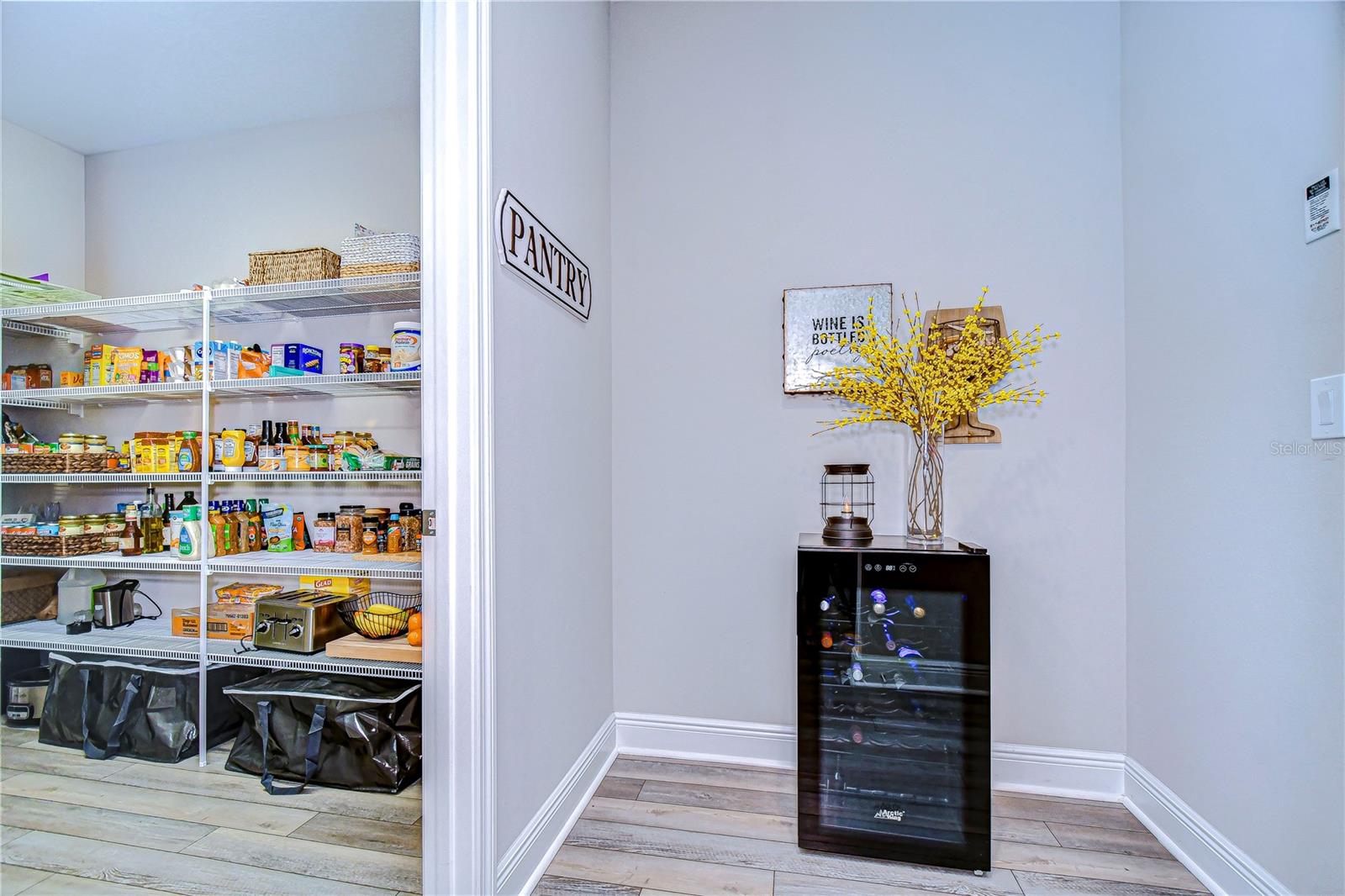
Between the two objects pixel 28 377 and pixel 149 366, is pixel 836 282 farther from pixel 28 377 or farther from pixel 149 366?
pixel 28 377

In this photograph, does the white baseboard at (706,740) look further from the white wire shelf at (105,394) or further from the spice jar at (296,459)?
the white wire shelf at (105,394)

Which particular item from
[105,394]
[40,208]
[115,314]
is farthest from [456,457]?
[40,208]

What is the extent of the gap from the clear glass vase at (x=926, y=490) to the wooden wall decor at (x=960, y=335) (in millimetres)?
71

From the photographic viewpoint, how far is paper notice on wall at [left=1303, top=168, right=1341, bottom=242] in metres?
1.29

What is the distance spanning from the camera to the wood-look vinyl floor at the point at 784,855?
1.62 m

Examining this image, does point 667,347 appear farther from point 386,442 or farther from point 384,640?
point 384,640

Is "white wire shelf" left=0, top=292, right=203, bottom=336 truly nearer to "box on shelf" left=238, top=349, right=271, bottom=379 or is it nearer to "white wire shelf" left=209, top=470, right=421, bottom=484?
"box on shelf" left=238, top=349, right=271, bottom=379

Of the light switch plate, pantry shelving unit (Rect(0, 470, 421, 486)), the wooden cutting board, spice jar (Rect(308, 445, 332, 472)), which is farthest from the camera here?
spice jar (Rect(308, 445, 332, 472))

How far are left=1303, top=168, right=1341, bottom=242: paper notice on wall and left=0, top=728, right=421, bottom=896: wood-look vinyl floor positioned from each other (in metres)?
2.75

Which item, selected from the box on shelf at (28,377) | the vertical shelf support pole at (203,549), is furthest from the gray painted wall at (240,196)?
the vertical shelf support pole at (203,549)

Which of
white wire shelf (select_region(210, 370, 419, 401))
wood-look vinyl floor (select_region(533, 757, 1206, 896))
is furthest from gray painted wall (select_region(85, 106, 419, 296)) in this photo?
wood-look vinyl floor (select_region(533, 757, 1206, 896))

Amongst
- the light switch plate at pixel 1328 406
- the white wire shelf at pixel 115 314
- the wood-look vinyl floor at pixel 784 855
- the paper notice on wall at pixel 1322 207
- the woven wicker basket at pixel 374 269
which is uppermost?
the woven wicker basket at pixel 374 269

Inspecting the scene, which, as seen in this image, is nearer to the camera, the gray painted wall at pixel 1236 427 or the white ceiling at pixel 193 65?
the gray painted wall at pixel 1236 427

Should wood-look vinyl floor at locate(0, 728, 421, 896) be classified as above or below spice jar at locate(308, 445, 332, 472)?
below
